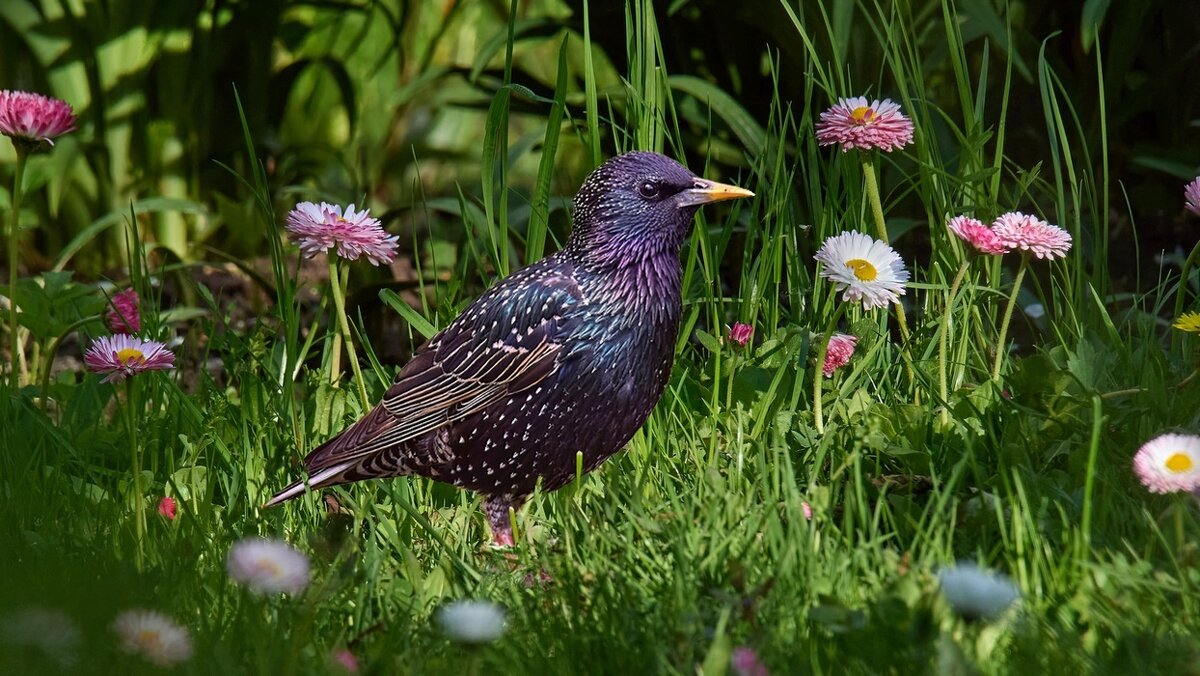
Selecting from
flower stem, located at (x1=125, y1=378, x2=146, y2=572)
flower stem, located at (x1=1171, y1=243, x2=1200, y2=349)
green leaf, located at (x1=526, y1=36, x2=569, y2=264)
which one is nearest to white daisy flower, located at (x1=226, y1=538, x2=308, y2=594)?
flower stem, located at (x1=125, y1=378, x2=146, y2=572)

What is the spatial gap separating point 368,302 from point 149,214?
56.0 inches

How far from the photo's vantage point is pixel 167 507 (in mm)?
3191

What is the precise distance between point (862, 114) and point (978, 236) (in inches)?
15.7

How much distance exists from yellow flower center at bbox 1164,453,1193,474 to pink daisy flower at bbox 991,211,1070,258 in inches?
31.3

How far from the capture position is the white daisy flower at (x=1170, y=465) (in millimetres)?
2422

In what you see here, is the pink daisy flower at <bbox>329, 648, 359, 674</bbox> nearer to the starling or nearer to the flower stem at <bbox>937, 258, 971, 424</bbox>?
the starling

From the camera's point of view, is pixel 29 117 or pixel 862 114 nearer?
pixel 29 117

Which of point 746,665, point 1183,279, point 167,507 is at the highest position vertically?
point 167,507

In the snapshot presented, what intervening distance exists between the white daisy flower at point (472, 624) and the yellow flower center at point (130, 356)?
3.28ft

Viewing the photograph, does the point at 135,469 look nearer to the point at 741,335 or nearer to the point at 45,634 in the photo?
the point at 45,634

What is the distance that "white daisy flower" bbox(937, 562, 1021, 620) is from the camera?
1.98 meters

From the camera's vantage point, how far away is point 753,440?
3.20 meters

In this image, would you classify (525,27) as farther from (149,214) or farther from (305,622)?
(305,622)

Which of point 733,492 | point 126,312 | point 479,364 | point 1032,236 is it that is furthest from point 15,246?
point 1032,236
